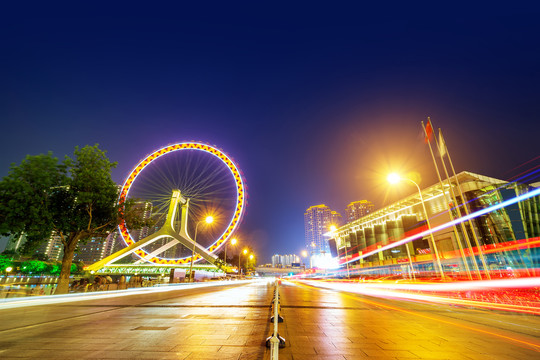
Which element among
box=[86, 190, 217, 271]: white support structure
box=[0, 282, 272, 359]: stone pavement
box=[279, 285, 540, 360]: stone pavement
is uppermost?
box=[86, 190, 217, 271]: white support structure

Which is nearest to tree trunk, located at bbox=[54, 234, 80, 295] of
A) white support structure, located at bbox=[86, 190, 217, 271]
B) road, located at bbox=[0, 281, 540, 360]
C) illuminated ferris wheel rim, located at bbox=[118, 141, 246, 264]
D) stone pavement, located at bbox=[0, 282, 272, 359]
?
stone pavement, located at bbox=[0, 282, 272, 359]

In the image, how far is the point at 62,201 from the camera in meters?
20.5

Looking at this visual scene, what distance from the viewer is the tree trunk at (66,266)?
62.1ft

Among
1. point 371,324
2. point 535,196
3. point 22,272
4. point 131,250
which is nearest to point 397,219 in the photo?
point 535,196

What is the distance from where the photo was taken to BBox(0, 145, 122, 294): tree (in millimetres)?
17656

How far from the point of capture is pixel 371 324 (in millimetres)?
7383

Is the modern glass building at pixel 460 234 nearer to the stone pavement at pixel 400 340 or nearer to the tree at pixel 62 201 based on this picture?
the stone pavement at pixel 400 340

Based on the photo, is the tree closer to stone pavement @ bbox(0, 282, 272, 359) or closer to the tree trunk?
the tree trunk

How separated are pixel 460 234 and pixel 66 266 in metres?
61.2

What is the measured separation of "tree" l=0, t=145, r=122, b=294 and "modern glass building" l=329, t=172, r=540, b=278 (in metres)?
29.3

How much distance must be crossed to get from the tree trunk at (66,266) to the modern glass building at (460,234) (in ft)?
99.0

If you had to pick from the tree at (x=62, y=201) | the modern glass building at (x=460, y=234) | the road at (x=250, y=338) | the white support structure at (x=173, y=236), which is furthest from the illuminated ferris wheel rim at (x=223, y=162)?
the road at (x=250, y=338)

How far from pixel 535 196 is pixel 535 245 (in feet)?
24.7

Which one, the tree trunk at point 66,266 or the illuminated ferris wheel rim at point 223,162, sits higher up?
the illuminated ferris wheel rim at point 223,162
